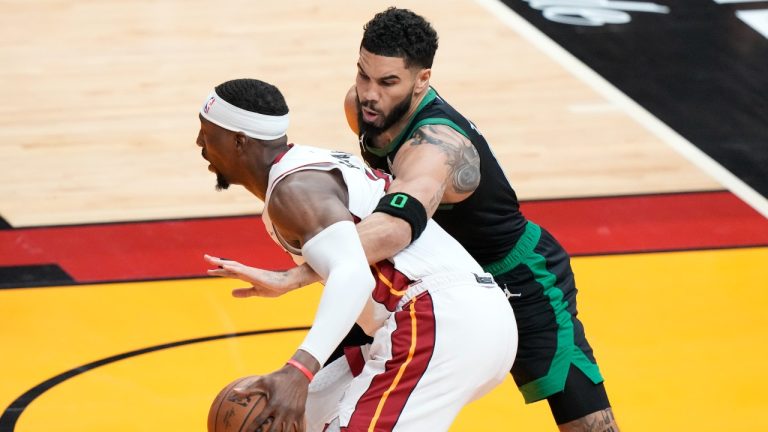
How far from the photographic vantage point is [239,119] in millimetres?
3801

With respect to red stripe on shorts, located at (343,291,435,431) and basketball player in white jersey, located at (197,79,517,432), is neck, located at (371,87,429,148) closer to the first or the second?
basketball player in white jersey, located at (197,79,517,432)

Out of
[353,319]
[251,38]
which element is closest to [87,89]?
[251,38]

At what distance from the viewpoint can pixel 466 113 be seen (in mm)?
8891

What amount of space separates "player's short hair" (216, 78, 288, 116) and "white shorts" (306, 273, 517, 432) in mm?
660

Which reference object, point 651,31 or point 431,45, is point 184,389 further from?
point 651,31

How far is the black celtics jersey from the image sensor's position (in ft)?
14.2

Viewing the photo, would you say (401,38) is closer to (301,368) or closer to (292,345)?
Answer: (301,368)

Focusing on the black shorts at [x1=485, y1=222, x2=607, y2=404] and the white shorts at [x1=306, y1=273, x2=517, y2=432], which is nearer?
the white shorts at [x1=306, y1=273, x2=517, y2=432]

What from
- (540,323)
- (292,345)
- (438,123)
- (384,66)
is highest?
(384,66)

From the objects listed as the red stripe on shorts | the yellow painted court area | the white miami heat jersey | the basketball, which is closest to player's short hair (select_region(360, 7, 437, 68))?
the white miami heat jersey

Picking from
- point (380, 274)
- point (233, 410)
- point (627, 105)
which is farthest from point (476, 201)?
point (627, 105)

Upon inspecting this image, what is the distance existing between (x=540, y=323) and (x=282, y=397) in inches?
53.7

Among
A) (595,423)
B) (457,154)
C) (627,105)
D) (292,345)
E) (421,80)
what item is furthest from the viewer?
(627,105)

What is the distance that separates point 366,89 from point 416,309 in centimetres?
→ 83
